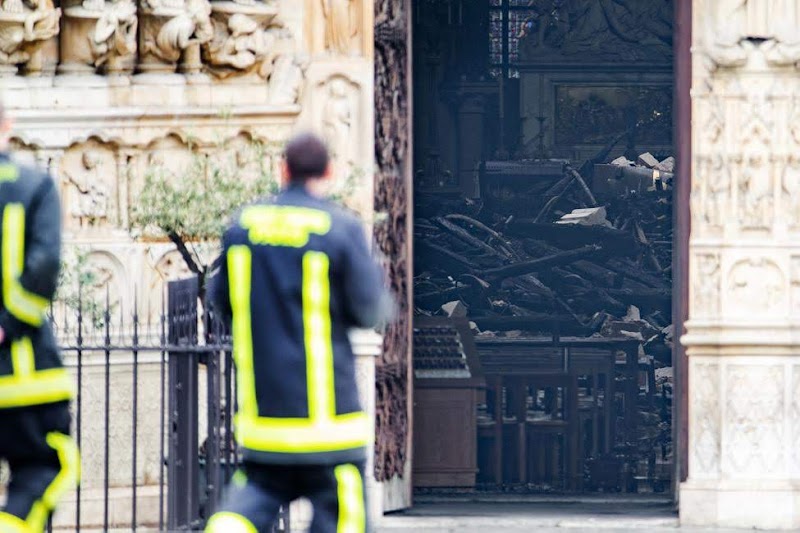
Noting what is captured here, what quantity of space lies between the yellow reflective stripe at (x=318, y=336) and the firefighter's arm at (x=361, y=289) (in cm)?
7

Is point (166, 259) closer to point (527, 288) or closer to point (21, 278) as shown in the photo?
point (21, 278)

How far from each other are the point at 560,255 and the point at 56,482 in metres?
16.8

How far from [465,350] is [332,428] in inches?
346

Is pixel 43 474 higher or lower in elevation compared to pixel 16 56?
lower

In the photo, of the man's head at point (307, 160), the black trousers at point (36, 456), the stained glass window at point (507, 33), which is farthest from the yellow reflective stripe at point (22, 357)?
the stained glass window at point (507, 33)

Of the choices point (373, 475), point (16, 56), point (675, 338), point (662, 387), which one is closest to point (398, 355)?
point (373, 475)

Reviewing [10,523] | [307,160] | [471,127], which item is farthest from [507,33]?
[10,523]

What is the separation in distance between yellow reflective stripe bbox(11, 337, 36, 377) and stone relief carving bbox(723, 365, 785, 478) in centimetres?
716

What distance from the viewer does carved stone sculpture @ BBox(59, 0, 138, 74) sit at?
42.9 feet

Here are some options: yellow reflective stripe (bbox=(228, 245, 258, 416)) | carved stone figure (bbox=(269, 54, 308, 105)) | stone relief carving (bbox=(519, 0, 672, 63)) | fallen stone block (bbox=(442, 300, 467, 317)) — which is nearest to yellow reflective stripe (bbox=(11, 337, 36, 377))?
yellow reflective stripe (bbox=(228, 245, 258, 416))

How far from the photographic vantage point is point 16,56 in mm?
13125

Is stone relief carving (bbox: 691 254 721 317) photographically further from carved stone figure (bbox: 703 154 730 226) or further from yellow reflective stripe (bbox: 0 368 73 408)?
yellow reflective stripe (bbox: 0 368 73 408)

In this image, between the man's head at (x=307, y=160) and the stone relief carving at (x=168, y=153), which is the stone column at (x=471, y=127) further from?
the man's head at (x=307, y=160)

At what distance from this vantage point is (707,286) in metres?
13.2
